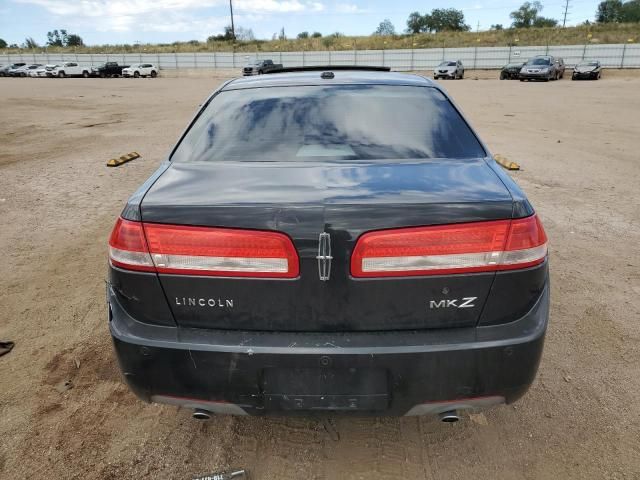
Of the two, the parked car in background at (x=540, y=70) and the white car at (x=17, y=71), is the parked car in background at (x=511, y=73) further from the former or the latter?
the white car at (x=17, y=71)

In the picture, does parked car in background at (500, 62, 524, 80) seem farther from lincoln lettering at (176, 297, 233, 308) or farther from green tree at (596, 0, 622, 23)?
green tree at (596, 0, 622, 23)

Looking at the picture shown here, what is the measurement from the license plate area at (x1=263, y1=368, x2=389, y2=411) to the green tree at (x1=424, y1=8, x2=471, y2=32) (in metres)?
110

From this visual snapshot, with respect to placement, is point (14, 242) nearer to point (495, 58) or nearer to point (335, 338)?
point (335, 338)

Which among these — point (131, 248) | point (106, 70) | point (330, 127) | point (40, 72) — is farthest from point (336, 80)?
point (40, 72)

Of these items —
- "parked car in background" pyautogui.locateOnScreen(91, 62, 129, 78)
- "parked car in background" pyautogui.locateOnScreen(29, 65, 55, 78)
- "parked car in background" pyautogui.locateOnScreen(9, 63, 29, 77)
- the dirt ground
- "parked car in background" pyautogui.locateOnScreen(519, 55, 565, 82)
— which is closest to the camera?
the dirt ground

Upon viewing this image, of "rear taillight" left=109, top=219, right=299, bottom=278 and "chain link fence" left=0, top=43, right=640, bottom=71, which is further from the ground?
"chain link fence" left=0, top=43, right=640, bottom=71

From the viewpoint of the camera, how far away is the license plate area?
1.79 meters

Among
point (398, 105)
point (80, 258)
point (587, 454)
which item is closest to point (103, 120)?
point (80, 258)

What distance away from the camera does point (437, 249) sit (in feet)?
5.69

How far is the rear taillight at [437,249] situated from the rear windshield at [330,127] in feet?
2.29

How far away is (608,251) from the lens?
15.1ft

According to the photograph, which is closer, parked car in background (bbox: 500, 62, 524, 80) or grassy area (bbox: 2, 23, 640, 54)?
parked car in background (bbox: 500, 62, 524, 80)

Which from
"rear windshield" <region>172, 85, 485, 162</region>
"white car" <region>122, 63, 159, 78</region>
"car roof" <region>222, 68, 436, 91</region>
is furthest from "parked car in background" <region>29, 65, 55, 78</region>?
"rear windshield" <region>172, 85, 485, 162</region>

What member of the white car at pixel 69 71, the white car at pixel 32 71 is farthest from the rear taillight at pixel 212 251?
the white car at pixel 32 71
